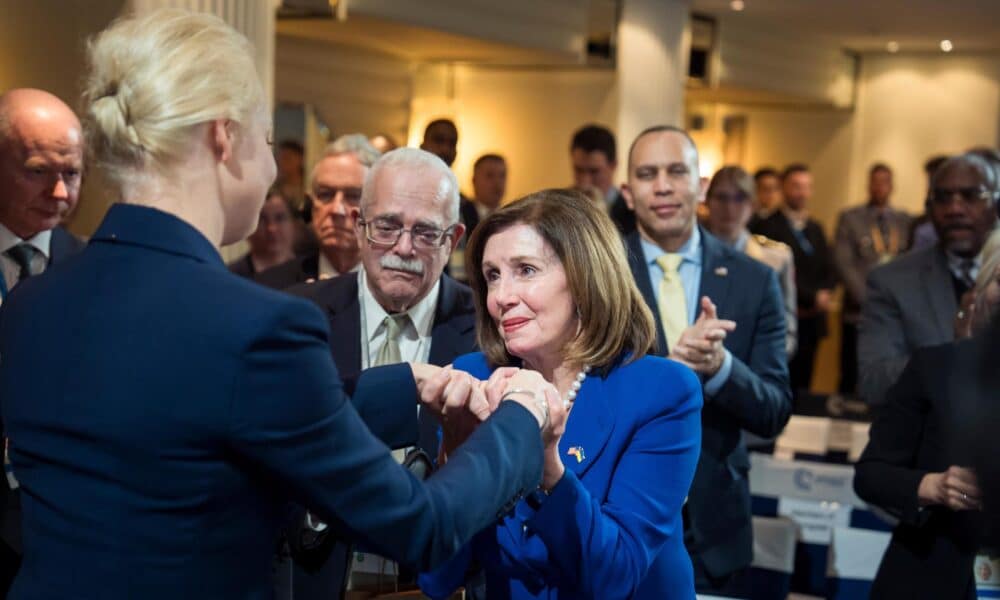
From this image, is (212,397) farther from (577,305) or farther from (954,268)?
(954,268)

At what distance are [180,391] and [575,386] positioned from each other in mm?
1003

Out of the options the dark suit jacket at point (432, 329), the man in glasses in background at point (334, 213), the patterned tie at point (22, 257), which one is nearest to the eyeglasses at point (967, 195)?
the man in glasses in background at point (334, 213)

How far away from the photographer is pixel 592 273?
2.33 metres

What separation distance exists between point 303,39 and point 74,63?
5.13 metres

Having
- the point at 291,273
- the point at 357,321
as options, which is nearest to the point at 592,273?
the point at 357,321

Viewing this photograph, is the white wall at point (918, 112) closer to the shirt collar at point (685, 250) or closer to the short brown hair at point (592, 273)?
the shirt collar at point (685, 250)

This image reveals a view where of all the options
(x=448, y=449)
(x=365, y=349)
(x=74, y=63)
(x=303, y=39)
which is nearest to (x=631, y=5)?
(x=303, y=39)

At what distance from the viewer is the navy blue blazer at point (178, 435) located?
1.45 meters

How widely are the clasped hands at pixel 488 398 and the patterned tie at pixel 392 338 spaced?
930mm

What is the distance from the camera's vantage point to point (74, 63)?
4.44 m

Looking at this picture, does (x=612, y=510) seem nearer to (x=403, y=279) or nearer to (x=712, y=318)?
(x=403, y=279)

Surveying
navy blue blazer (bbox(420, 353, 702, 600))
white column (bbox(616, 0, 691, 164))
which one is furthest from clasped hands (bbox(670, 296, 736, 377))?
white column (bbox(616, 0, 691, 164))

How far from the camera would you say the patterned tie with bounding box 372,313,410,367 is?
293cm

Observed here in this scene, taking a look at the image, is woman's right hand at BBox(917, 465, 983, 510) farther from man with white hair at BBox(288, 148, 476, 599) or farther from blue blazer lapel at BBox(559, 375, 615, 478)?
man with white hair at BBox(288, 148, 476, 599)
